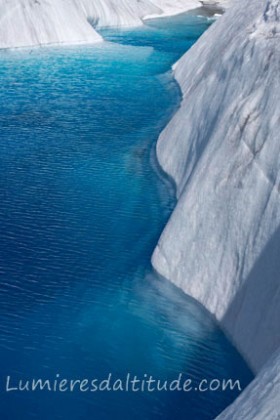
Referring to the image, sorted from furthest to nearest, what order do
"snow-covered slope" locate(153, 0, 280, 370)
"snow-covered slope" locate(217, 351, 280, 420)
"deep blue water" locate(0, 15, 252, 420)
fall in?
"snow-covered slope" locate(153, 0, 280, 370)
"deep blue water" locate(0, 15, 252, 420)
"snow-covered slope" locate(217, 351, 280, 420)

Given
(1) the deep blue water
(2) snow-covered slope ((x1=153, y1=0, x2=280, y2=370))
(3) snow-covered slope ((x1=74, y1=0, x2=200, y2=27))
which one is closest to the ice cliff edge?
(3) snow-covered slope ((x1=74, y1=0, x2=200, y2=27))

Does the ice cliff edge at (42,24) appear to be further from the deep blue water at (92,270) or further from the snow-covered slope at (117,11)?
the deep blue water at (92,270)

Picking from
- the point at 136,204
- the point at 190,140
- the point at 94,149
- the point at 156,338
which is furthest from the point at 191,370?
the point at 94,149

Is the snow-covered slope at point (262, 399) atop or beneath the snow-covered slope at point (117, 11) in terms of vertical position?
atop

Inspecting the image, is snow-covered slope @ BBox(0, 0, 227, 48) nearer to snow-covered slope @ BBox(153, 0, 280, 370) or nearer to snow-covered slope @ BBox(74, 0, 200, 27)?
snow-covered slope @ BBox(74, 0, 200, 27)

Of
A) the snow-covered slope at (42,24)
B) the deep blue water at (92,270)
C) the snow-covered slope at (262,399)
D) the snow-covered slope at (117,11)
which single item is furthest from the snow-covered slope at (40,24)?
the snow-covered slope at (262,399)
